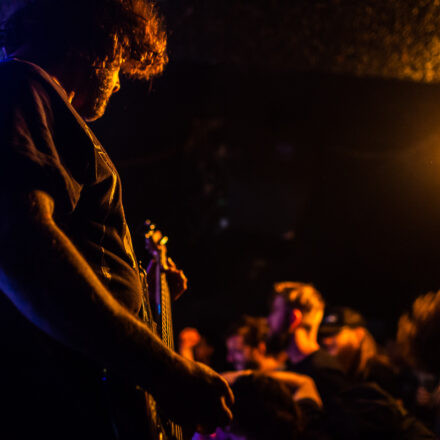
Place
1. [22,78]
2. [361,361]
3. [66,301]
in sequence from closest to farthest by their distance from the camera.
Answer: [66,301], [22,78], [361,361]

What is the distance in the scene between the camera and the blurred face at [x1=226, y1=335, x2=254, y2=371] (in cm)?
443

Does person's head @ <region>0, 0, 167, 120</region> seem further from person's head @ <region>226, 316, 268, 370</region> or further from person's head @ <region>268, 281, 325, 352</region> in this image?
person's head @ <region>226, 316, 268, 370</region>

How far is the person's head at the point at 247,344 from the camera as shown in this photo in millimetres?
4443

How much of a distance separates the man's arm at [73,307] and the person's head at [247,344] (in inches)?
151

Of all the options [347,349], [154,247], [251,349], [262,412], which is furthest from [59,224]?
[251,349]

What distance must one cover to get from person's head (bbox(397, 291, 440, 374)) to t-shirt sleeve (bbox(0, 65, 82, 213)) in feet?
5.32

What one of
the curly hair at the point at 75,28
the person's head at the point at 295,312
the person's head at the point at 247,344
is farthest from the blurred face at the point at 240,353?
the curly hair at the point at 75,28

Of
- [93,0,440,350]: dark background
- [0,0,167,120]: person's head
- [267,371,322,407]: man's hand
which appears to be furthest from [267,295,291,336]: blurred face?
[0,0,167,120]: person's head

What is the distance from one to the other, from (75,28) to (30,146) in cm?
56

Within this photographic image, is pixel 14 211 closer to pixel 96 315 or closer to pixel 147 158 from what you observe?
pixel 96 315

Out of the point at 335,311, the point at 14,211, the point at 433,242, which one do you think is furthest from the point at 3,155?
the point at 335,311

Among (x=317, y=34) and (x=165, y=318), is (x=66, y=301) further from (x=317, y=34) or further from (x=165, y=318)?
(x=317, y=34)

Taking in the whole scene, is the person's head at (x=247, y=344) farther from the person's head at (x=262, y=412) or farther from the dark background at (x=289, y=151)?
the person's head at (x=262, y=412)

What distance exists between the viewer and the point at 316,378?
3.14 meters
